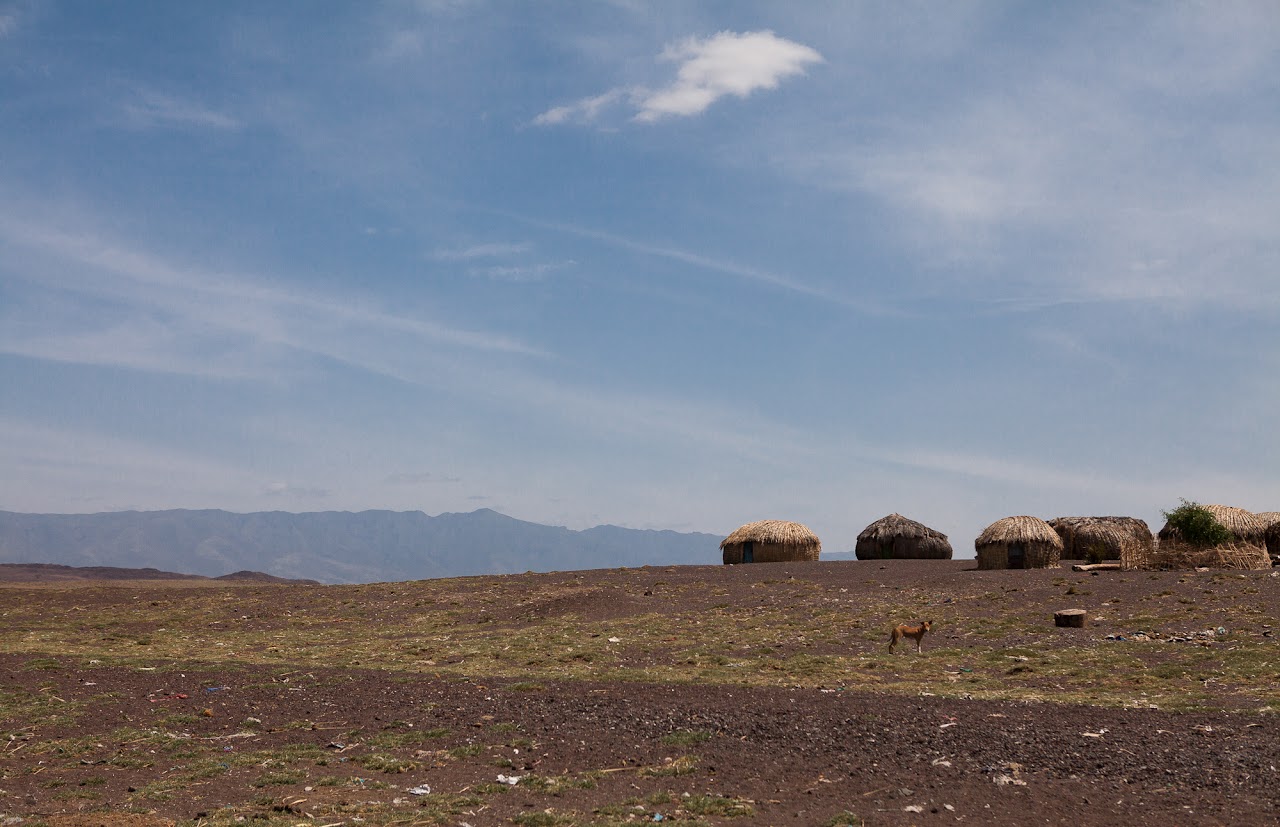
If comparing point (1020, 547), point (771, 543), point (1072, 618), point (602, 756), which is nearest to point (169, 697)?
point (602, 756)

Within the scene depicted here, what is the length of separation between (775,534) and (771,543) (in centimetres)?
62

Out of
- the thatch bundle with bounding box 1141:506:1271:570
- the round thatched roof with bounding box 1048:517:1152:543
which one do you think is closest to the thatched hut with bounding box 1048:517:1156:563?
the round thatched roof with bounding box 1048:517:1152:543

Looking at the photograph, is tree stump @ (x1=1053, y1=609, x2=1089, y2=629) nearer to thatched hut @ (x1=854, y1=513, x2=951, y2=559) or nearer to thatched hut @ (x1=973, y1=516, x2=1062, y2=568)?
thatched hut @ (x1=973, y1=516, x2=1062, y2=568)

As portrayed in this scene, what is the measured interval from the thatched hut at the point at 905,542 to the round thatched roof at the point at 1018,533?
12120mm

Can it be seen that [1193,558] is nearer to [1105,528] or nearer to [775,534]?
[1105,528]

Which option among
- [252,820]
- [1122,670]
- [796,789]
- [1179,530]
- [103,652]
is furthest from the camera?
[1179,530]

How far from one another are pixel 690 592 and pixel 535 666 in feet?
49.7

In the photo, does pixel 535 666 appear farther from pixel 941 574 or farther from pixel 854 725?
pixel 941 574

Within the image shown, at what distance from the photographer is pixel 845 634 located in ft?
90.9

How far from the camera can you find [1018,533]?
45906 millimetres

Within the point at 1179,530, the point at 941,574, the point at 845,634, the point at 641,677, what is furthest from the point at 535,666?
the point at 1179,530

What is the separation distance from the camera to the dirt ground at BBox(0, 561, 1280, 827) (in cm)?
1133

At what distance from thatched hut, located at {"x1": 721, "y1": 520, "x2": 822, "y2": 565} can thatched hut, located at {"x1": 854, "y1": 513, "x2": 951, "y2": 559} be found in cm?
397

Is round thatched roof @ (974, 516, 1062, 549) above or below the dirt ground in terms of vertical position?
above
